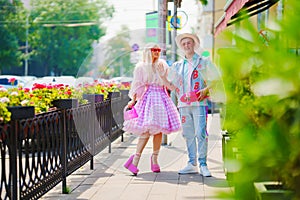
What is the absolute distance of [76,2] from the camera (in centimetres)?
5638

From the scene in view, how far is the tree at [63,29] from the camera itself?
55.2m

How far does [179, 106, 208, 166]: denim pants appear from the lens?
771 cm

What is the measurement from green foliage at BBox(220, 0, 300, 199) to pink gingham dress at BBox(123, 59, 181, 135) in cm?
614

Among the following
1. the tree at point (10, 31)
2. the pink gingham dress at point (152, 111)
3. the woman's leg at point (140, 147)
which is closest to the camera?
the pink gingham dress at point (152, 111)

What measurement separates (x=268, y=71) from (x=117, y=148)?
9780mm

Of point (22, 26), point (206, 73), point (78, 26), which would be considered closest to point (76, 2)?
point (78, 26)

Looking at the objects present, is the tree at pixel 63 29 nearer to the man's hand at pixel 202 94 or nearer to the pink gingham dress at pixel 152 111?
the pink gingham dress at pixel 152 111

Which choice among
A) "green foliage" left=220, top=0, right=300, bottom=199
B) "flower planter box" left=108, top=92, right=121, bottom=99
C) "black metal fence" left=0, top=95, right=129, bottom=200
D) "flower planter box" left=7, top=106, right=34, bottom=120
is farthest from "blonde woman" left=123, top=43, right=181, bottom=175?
"green foliage" left=220, top=0, right=300, bottom=199

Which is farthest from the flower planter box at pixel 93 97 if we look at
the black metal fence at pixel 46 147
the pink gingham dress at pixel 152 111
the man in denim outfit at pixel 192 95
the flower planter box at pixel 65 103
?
the man in denim outfit at pixel 192 95

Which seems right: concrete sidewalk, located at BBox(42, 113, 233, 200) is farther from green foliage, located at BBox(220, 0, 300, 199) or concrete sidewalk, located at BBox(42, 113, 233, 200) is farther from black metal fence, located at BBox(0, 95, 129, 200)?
A: green foliage, located at BBox(220, 0, 300, 199)

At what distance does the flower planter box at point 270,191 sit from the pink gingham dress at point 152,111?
5372mm

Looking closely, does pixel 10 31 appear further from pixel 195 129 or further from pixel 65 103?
pixel 195 129

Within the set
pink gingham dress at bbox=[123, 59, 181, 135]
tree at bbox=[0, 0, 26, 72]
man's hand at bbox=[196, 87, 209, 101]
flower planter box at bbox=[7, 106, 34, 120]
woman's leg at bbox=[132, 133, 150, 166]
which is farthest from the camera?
tree at bbox=[0, 0, 26, 72]

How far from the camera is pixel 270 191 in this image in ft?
7.52
